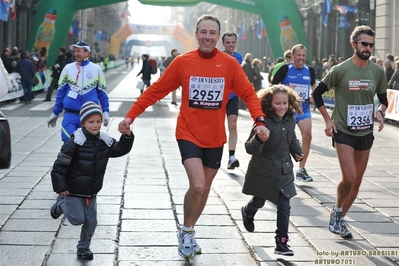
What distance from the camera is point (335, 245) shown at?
21.4 feet

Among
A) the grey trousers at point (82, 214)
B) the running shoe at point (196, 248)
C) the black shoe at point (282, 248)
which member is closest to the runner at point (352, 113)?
the black shoe at point (282, 248)

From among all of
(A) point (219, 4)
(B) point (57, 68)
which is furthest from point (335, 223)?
(A) point (219, 4)

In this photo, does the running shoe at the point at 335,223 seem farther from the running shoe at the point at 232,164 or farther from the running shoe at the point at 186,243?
the running shoe at the point at 232,164

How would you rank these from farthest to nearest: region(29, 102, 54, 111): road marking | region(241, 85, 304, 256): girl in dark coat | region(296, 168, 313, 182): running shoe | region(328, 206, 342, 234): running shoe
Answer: region(29, 102, 54, 111): road marking → region(296, 168, 313, 182): running shoe → region(328, 206, 342, 234): running shoe → region(241, 85, 304, 256): girl in dark coat

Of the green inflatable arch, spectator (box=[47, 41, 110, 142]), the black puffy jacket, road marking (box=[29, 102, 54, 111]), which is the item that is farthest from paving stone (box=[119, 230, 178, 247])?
the green inflatable arch

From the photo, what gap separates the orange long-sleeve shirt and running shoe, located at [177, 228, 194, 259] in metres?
0.65

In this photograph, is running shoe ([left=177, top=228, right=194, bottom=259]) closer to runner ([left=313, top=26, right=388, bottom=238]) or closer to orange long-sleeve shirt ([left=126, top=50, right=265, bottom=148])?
orange long-sleeve shirt ([left=126, top=50, right=265, bottom=148])

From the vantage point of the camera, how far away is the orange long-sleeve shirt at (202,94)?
6.05m

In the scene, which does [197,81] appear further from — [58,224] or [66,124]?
[66,124]

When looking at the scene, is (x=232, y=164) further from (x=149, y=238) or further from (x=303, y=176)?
(x=149, y=238)

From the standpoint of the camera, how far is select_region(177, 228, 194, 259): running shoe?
19.7 ft

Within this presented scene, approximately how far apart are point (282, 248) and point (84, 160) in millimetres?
1548

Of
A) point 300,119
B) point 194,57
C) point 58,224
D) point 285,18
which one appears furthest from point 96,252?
point 285,18

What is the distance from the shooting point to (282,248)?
A: 6055mm
